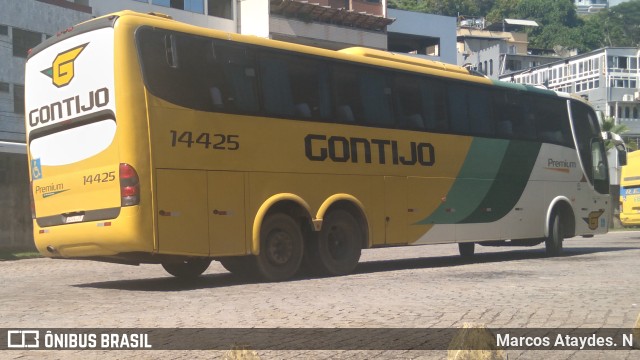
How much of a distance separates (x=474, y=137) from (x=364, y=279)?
5.16 metres

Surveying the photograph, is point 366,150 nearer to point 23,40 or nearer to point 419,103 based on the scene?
point 419,103

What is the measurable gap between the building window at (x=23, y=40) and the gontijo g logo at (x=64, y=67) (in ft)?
63.1

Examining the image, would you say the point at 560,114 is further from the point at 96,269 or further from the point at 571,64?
the point at 571,64

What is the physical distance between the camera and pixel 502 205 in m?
17.1

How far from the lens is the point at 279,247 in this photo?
12.5 meters

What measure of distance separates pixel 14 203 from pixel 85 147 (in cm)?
1484

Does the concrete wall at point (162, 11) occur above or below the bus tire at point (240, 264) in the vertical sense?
above

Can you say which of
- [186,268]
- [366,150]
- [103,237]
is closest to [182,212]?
[103,237]

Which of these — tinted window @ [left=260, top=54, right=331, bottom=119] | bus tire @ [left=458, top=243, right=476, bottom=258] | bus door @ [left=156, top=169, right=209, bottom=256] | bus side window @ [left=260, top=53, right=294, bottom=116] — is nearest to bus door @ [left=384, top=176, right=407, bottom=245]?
tinted window @ [left=260, top=54, right=331, bottom=119]

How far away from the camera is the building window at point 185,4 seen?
126ft

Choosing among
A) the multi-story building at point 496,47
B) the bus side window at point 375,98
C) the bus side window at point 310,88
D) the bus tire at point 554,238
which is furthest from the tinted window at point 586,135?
the multi-story building at point 496,47

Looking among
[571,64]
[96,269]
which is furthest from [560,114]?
[571,64]

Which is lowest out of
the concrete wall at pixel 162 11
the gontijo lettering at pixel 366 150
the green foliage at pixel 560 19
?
the gontijo lettering at pixel 366 150

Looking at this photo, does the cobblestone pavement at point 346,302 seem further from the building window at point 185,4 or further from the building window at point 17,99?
the building window at point 185,4
